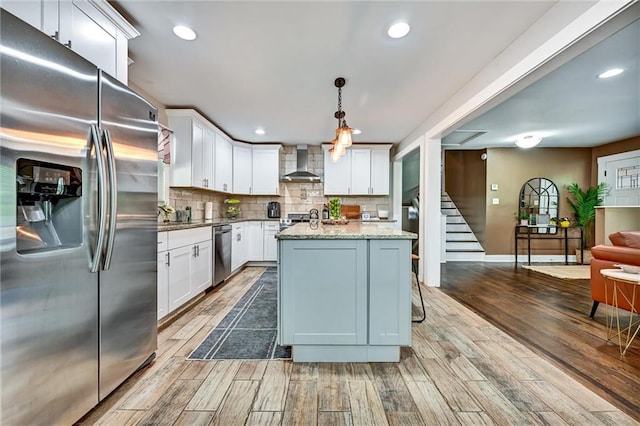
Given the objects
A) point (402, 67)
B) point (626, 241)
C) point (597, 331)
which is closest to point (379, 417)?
point (597, 331)

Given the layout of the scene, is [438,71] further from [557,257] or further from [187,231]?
[557,257]

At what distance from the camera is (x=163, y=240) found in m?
2.49

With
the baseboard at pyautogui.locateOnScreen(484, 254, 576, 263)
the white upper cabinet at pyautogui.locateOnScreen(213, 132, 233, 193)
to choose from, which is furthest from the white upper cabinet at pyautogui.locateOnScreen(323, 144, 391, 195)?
the baseboard at pyautogui.locateOnScreen(484, 254, 576, 263)

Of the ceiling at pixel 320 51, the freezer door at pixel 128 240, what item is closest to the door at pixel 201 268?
the freezer door at pixel 128 240

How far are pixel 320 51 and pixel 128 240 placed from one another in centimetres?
203

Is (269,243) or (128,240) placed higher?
(128,240)

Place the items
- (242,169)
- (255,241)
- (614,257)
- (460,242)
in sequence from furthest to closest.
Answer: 1. (460,242)
2. (242,169)
3. (255,241)
4. (614,257)

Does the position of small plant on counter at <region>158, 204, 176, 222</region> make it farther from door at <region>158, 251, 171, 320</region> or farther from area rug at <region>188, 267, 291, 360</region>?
area rug at <region>188, 267, 291, 360</region>

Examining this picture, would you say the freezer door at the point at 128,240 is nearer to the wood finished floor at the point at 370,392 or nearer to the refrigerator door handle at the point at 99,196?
the refrigerator door handle at the point at 99,196

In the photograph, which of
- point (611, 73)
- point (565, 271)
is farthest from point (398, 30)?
point (565, 271)

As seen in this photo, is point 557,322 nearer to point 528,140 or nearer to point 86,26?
point 528,140

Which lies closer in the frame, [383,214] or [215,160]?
[215,160]

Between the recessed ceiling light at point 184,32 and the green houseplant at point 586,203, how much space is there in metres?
7.42

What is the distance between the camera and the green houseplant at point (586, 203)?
18.7ft
